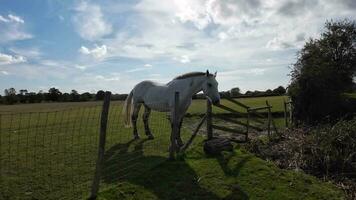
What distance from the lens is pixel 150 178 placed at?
24.8ft

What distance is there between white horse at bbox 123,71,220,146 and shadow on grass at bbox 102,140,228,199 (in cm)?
155

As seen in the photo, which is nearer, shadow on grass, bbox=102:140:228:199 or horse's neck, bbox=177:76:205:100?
shadow on grass, bbox=102:140:228:199

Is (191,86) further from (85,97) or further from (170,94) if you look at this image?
(85,97)

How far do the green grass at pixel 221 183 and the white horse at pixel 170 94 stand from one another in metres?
1.81

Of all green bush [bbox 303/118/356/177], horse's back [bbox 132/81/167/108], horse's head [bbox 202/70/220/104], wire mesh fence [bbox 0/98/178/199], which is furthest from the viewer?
horse's back [bbox 132/81/167/108]

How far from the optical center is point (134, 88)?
14.1 metres

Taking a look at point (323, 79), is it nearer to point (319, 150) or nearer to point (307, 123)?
point (307, 123)

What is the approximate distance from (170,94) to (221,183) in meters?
5.36

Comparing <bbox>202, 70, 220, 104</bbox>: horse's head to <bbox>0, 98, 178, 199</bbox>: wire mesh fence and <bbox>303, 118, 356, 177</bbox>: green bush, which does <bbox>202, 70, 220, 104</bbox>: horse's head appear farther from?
<bbox>303, 118, 356, 177</bbox>: green bush

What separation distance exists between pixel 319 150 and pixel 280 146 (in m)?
2.11

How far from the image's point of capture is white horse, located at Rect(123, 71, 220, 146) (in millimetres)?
10930

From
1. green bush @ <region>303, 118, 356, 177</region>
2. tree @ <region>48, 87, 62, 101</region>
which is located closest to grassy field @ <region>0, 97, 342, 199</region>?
green bush @ <region>303, 118, 356, 177</region>

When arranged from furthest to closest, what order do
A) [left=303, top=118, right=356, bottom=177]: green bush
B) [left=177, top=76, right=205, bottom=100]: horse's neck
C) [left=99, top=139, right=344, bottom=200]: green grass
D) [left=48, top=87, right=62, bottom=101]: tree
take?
[left=48, top=87, right=62, bottom=101]: tree < [left=177, top=76, right=205, bottom=100]: horse's neck < [left=303, top=118, right=356, bottom=177]: green bush < [left=99, top=139, right=344, bottom=200]: green grass

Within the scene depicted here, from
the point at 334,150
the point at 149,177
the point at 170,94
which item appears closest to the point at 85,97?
the point at 170,94
